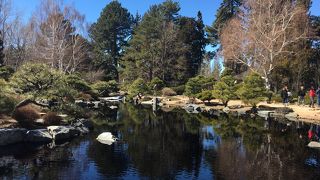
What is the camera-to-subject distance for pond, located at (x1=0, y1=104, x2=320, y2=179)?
37.3 feet

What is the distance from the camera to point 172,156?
45.0 ft

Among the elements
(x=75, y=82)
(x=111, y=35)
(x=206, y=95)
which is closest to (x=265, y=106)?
(x=206, y=95)

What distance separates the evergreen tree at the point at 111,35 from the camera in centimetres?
6425

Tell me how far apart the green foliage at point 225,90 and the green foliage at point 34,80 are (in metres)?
16.3

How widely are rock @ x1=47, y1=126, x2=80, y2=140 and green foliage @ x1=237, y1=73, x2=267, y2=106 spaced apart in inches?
663

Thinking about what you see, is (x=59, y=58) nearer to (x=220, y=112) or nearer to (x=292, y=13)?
(x=220, y=112)

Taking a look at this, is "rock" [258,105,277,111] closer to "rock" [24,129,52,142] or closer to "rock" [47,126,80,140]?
"rock" [47,126,80,140]

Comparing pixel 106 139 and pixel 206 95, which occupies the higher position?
pixel 206 95

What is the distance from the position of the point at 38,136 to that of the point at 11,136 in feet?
3.75

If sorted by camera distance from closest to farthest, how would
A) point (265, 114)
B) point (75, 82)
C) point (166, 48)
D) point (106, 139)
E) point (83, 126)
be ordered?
point (106, 139) < point (83, 126) < point (265, 114) < point (75, 82) < point (166, 48)

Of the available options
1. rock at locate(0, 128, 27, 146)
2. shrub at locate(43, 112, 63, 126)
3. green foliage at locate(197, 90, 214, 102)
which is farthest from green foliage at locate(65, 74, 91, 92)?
rock at locate(0, 128, 27, 146)

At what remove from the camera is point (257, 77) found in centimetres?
3050

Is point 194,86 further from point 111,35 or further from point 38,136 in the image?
point 111,35

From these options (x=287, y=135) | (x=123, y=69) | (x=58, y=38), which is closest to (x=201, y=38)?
(x=123, y=69)
